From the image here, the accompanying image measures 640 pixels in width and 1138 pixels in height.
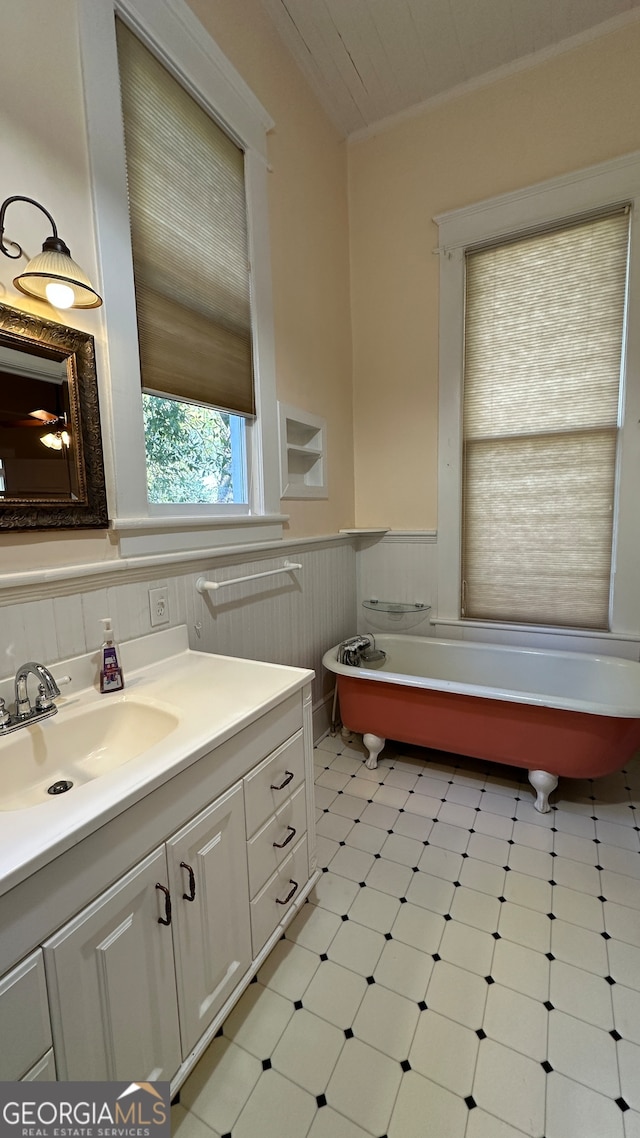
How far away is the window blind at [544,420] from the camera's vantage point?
7.51 feet

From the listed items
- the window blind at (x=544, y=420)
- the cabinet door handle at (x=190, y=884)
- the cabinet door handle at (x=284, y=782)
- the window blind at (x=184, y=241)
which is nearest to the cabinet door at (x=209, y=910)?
the cabinet door handle at (x=190, y=884)

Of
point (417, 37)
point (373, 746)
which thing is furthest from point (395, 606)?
point (417, 37)

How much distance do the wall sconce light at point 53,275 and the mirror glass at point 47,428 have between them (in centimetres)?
7

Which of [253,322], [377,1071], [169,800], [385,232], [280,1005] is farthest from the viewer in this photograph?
[385,232]

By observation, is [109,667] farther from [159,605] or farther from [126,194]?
[126,194]

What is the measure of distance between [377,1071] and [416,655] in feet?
6.09

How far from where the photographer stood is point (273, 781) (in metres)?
1.25

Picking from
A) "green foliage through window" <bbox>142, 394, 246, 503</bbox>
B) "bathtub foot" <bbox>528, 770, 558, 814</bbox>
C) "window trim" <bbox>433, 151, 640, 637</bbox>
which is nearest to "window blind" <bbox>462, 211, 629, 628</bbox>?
"window trim" <bbox>433, 151, 640, 637</bbox>

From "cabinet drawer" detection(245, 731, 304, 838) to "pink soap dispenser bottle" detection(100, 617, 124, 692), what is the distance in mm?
465

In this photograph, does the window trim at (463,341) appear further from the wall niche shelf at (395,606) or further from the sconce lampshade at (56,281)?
the sconce lampshade at (56,281)

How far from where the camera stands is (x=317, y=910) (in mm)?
1519

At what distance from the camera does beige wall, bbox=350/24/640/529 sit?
7.04 feet

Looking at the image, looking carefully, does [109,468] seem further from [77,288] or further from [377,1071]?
[377,1071]

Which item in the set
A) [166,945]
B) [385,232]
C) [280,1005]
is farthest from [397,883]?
[385,232]
